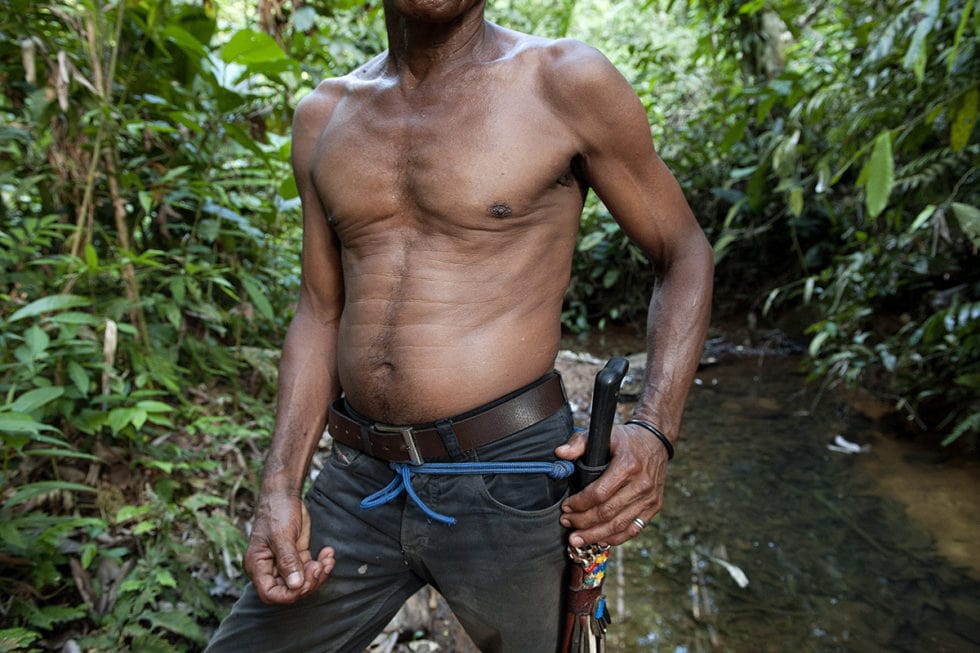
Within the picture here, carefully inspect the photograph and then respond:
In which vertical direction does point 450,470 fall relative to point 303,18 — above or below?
below

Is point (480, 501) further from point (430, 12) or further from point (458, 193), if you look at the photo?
point (430, 12)

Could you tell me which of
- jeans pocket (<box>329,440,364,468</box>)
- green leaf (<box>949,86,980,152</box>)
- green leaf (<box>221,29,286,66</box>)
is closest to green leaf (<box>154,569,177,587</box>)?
jeans pocket (<box>329,440,364,468</box>)

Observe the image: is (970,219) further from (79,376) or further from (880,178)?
(79,376)

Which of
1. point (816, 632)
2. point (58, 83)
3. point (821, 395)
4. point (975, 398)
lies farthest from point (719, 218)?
point (58, 83)

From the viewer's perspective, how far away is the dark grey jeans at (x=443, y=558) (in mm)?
1212

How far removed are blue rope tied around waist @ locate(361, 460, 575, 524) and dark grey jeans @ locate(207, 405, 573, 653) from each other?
1 cm

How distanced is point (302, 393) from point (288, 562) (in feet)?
1.29

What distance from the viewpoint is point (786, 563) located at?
281cm

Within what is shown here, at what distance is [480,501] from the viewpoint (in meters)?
1.22

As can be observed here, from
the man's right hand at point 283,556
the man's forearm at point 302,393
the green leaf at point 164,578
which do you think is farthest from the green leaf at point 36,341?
the man's right hand at point 283,556

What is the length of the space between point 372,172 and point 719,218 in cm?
629

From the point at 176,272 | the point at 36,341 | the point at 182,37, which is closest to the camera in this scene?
the point at 36,341

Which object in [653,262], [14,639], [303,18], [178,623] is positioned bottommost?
[178,623]

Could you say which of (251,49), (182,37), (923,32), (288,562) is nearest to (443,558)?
(288,562)
